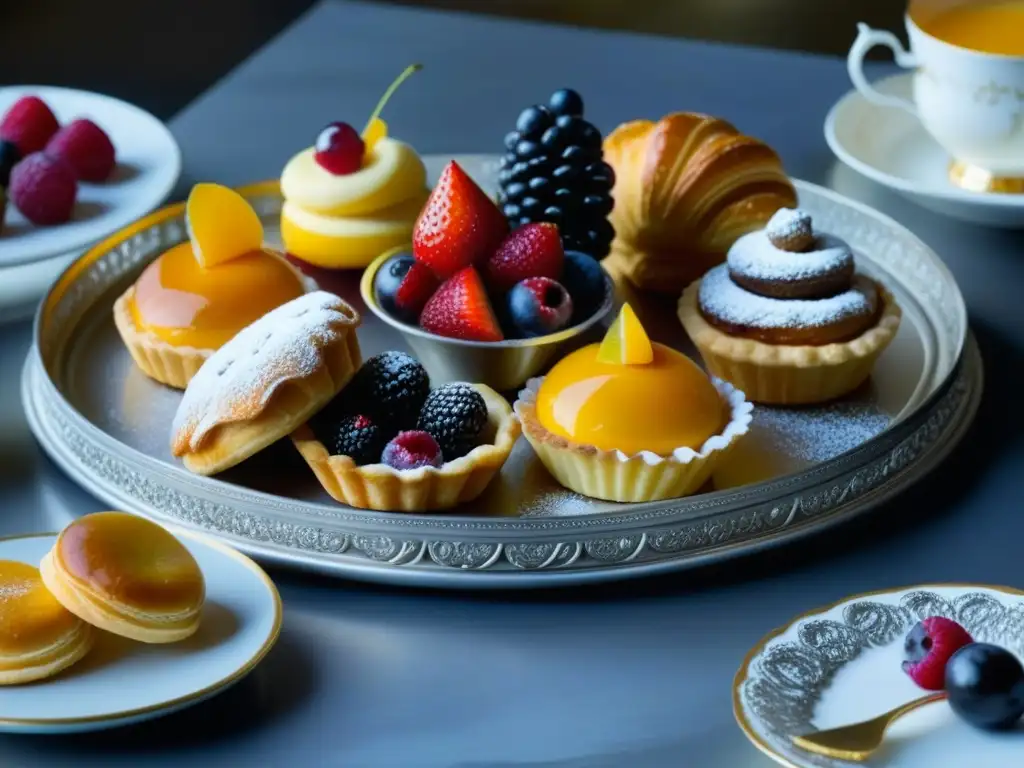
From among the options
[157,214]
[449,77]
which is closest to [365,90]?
[449,77]

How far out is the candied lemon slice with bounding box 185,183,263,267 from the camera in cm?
153

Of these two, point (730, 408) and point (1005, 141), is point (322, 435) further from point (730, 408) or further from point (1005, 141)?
point (1005, 141)

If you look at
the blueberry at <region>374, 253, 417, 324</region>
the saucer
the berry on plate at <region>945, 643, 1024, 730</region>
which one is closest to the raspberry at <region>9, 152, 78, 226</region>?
the blueberry at <region>374, 253, 417, 324</region>

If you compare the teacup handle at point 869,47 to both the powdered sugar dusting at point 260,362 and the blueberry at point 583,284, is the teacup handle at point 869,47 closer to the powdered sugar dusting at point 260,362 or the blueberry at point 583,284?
the blueberry at point 583,284

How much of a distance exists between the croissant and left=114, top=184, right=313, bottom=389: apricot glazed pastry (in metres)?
0.41

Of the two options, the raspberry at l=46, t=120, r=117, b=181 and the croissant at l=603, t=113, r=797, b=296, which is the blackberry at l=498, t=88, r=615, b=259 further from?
the raspberry at l=46, t=120, r=117, b=181

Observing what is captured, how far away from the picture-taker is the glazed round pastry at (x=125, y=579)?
1076 millimetres

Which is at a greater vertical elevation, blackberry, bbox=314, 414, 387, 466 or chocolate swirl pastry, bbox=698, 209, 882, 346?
chocolate swirl pastry, bbox=698, 209, 882, 346

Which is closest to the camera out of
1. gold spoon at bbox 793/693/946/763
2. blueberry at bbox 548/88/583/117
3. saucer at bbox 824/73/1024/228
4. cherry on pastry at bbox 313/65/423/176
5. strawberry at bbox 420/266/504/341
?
gold spoon at bbox 793/693/946/763

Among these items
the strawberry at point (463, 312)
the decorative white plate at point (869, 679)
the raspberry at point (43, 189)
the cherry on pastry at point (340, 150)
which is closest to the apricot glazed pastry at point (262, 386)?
the strawberry at point (463, 312)

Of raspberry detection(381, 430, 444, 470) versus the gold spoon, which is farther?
raspberry detection(381, 430, 444, 470)

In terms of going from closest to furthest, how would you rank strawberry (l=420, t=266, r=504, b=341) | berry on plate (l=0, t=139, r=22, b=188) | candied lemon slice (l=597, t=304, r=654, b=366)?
1. candied lemon slice (l=597, t=304, r=654, b=366)
2. strawberry (l=420, t=266, r=504, b=341)
3. berry on plate (l=0, t=139, r=22, b=188)

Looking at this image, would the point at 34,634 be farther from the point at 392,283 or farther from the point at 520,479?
the point at 392,283

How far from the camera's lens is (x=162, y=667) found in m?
1.11
